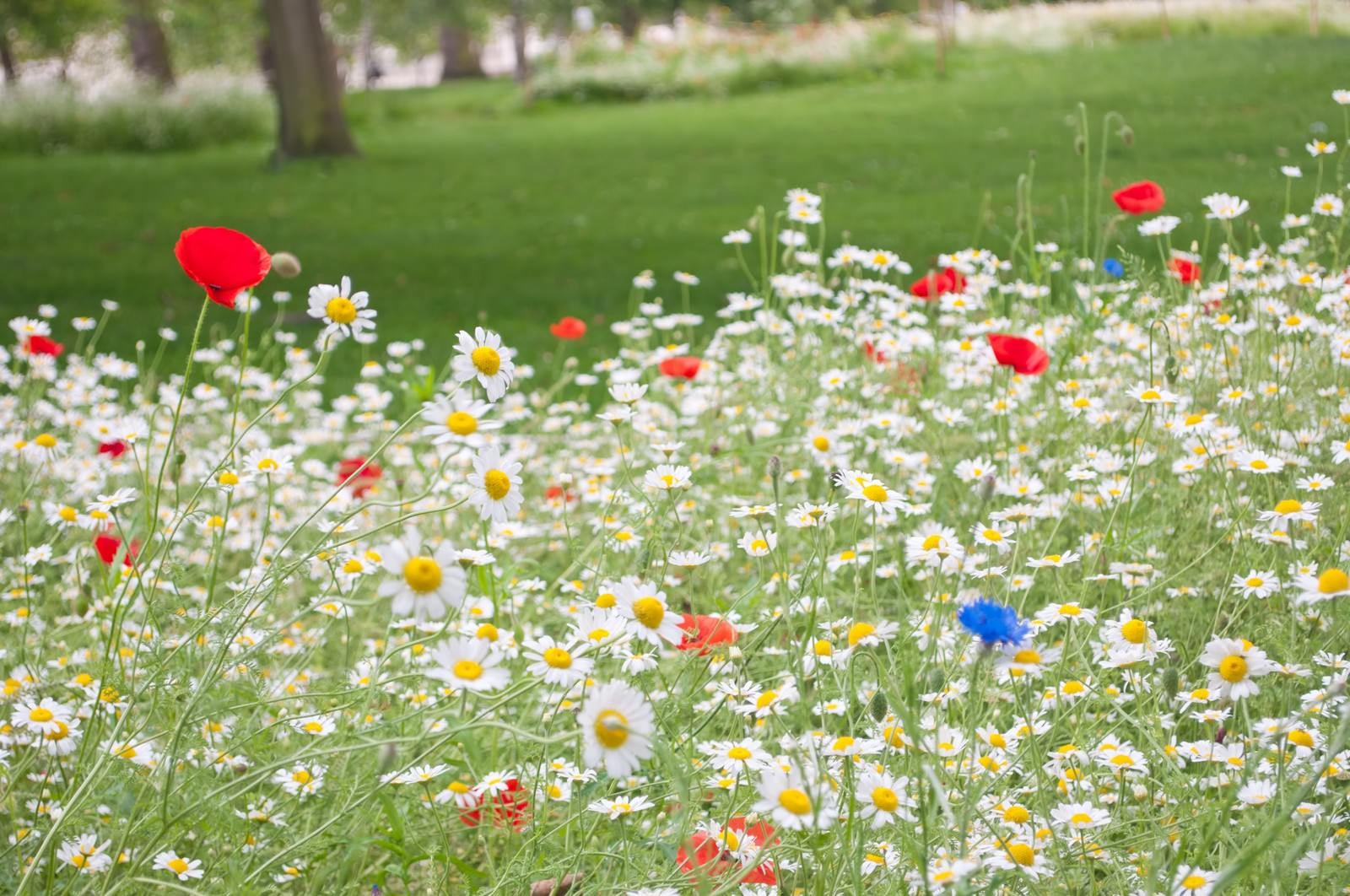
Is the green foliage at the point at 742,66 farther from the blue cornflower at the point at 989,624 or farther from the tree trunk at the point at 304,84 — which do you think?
the blue cornflower at the point at 989,624

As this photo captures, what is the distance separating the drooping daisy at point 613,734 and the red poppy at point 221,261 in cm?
92

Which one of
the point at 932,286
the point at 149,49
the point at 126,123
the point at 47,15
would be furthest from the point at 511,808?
the point at 149,49

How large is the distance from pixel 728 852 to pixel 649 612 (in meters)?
0.40

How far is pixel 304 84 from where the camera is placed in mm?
13070

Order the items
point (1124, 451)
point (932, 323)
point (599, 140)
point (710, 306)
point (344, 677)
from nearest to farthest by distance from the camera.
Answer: point (344, 677)
point (1124, 451)
point (932, 323)
point (710, 306)
point (599, 140)

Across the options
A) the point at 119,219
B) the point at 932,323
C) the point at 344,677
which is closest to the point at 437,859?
the point at 344,677

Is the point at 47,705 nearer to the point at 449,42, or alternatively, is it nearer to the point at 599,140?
the point at 599,140

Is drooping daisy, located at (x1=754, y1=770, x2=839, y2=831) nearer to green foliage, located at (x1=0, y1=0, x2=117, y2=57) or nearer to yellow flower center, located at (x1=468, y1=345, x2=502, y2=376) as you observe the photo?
A: yellow flower center, located at (x1=468, y1=345, x2=502, y2=376)

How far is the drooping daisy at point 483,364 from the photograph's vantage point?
154 centimetres

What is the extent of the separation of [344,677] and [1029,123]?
37.2 ft

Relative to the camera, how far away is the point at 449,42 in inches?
1362

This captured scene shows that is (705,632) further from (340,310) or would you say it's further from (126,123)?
(126,123)

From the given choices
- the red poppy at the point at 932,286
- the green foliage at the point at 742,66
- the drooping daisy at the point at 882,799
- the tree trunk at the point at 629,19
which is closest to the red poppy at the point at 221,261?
the drooping daisy at the point at 882,799

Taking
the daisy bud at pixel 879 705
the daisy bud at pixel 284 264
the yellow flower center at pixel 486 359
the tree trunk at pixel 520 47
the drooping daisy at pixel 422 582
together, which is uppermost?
the tree trunk at pixel 520 47
